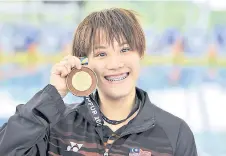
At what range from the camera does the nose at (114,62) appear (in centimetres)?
139

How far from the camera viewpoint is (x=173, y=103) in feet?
14.8

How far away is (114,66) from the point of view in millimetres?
1392

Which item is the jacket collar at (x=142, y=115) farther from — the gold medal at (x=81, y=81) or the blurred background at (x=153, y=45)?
the blurred background at (x=153, y=45)

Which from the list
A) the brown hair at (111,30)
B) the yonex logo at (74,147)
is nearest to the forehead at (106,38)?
the brown hair at (111,30)

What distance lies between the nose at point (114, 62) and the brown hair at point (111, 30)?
0.05 meters

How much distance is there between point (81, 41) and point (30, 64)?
3882 millimetres

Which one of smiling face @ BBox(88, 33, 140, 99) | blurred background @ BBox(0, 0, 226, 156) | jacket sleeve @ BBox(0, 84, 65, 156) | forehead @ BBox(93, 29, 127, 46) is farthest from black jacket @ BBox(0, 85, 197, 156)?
blurred background @ BBox(0, 0, 226, 156)

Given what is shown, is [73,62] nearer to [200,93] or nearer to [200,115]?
[200,115]

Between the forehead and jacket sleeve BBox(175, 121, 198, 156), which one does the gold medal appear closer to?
the forehead

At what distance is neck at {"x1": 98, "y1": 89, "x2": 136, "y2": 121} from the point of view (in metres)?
1.46

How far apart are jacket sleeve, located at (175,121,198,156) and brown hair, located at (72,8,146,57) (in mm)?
305

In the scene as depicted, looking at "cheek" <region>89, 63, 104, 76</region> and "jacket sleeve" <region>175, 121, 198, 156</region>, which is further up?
"cheek" <region>89, 63, 104, 76</region>

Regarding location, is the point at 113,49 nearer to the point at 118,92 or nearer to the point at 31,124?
the point at 118,92

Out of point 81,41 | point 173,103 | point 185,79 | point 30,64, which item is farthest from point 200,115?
point 81,41
